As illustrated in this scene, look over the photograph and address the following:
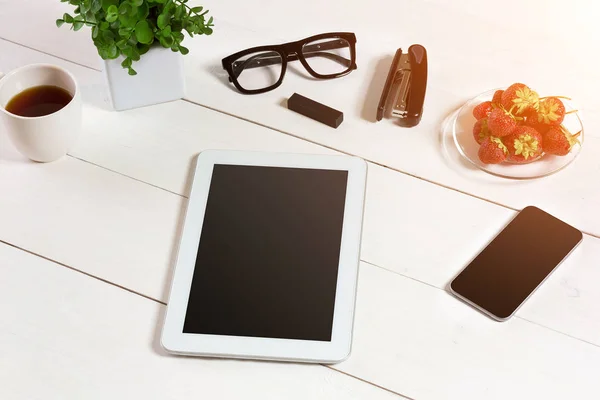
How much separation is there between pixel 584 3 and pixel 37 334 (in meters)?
0.95

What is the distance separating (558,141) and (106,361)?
0.60m

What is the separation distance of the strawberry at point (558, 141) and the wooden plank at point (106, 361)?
1.26 feet

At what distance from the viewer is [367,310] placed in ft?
2.70

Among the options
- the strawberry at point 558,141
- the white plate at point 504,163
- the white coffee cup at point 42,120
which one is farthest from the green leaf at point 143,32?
the strawberry at point 558,141

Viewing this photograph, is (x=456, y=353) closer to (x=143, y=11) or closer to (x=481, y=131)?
(x=481, y=131)

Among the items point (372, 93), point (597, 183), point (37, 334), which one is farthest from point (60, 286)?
point (597, 183)

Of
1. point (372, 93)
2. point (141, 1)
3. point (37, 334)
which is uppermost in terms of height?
point (141, 1)

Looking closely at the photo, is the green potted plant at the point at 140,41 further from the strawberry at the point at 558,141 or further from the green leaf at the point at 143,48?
the strawberry at the point at 558,141

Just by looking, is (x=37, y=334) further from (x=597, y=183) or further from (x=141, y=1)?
(x=597, y=183)

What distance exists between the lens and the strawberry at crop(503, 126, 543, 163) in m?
0.91

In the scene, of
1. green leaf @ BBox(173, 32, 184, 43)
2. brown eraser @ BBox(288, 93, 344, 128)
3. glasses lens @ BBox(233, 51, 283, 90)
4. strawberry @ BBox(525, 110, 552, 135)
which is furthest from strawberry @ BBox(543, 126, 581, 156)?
green leaf @ BBox(173, 32, 184, 43)

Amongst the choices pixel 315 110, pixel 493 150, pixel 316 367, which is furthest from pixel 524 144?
pixel 316 367

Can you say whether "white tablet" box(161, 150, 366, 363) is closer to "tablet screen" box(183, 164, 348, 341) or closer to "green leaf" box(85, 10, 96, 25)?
"tablet screen" box(183, 164, 348, 341)

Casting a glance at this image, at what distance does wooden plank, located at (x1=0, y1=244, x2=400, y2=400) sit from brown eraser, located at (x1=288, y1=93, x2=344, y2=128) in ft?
1.11
